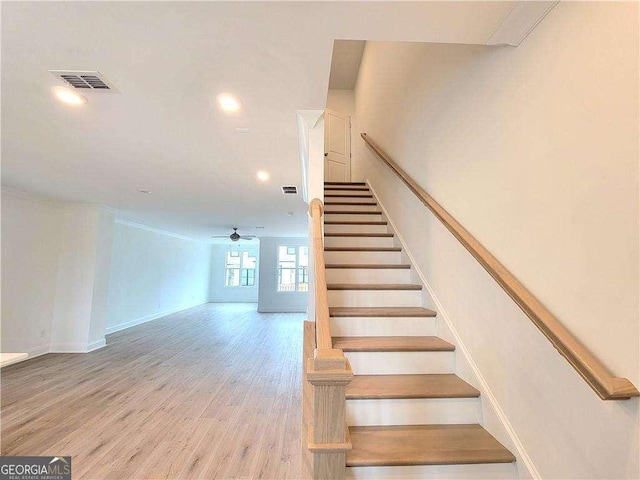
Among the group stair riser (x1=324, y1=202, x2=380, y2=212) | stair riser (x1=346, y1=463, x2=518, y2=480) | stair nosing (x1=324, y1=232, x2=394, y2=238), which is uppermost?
stair riser (x1=324, y1=202, x2=380, y2=212)

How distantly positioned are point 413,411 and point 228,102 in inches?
84.8

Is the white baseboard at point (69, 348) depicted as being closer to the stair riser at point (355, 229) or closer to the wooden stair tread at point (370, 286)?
the stair riser at point (355, 229)

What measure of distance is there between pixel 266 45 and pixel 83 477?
2804mm

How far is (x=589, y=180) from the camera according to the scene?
1.08 m

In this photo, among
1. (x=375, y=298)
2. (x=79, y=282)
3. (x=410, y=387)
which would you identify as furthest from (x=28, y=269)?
(x=410, y=387)

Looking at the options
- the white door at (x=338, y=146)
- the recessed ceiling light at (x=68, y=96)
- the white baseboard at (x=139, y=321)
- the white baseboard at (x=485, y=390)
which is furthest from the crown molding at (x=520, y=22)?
the white baseboard at (x=139, y=321)

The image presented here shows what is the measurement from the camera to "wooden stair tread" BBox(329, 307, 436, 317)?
2.19 m

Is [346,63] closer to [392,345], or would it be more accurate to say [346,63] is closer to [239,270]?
[392,345]

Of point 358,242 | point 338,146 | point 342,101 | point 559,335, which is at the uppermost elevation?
point 342,101

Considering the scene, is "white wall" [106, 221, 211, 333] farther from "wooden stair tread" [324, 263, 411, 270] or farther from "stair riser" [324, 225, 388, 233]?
"wooden stair tread" [324, 263, 411, 270]

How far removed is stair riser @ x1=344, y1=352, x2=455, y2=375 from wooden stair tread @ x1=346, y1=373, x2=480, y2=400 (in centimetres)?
4

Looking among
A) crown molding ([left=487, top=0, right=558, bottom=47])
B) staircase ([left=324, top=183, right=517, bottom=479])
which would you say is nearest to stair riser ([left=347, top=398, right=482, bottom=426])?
staircase ([left=324, top=183, right=517, bottom=479])

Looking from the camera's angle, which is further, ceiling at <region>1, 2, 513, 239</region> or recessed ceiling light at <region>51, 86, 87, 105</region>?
recessed ceiling light at <region>51, 86, 87, 105</region>

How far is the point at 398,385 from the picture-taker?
5.80ft
